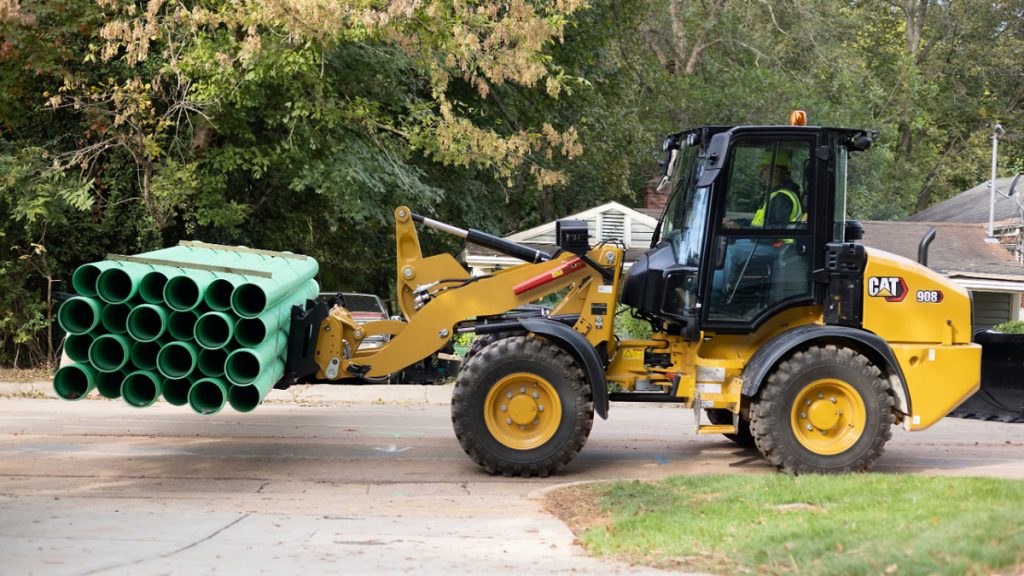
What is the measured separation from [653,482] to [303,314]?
3.56 meters

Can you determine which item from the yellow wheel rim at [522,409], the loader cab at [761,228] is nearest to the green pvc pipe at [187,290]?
the yellow wheel rim at [522,409]

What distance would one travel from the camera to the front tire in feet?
34.5

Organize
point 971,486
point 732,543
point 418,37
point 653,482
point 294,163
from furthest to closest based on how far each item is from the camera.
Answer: point 294,163
point 418,37
point 653,482
point 971,486
point 732,543

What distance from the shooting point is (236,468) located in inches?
437

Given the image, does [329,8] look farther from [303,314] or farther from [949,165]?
[949,165]

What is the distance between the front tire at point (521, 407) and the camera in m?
10.5

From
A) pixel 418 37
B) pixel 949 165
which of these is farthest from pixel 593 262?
pixel 949 165

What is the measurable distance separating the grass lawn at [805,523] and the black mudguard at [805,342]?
37.4 inches

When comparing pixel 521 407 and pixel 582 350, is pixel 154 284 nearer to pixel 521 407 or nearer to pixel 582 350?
pixel 521 407

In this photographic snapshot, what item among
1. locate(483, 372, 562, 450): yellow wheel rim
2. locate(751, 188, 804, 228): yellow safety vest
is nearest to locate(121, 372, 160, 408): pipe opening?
locate(483, 372, 562, 450): yellow wheel rim

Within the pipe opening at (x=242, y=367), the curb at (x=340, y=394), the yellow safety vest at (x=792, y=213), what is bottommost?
the curb at (x=340, y=394)

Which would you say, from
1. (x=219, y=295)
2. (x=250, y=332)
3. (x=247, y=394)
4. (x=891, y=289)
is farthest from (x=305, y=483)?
(x=891, y=289)

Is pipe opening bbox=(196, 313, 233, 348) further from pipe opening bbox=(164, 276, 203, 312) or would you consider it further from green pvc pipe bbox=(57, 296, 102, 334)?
green pvc pipe bbox=(57, 296, 102, 334)

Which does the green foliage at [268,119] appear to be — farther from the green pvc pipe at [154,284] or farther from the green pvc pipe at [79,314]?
the green pvc pipe at [79,314]
